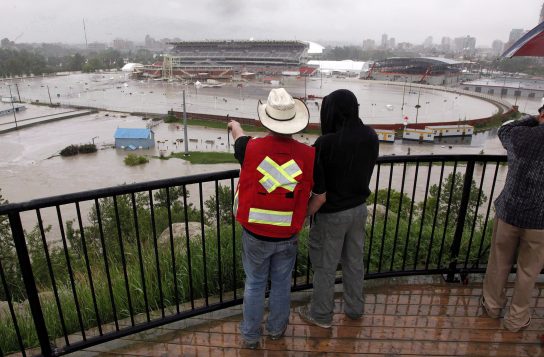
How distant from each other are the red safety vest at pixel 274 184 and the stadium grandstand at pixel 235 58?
3245 inches

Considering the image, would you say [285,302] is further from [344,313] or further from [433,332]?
[433,332]

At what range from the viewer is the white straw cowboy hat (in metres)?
1.77

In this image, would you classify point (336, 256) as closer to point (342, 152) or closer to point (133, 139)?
point (342, 152)

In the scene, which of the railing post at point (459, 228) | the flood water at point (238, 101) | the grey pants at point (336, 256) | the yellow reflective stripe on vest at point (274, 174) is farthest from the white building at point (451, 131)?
the yellow reflective stripe on vest at point (274, 174)

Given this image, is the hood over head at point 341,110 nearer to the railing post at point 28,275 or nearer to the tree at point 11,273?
the railing post at point 28,275

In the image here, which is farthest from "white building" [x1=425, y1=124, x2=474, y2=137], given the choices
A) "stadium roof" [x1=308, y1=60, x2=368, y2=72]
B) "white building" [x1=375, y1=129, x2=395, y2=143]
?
"stadium roof" [x1=308, y1=60, x2=368, y2=72]

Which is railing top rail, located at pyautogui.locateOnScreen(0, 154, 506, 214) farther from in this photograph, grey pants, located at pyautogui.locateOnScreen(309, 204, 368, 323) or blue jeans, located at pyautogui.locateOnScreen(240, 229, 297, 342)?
grey pants, located at pyautogui.locateOnScreen(309, 204, 368, 323)

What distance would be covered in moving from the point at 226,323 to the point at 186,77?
266 ft

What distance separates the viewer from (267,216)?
184 cm

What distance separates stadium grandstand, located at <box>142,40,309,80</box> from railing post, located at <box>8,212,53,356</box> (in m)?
82.4

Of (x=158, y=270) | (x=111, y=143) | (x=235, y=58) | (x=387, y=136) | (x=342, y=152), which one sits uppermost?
(x=342, y=152)

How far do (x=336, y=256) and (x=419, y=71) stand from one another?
3354 inches

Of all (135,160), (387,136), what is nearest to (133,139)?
(135,160)

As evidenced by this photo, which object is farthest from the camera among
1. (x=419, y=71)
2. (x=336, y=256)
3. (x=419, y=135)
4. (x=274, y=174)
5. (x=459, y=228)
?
(x=419, y=71)
